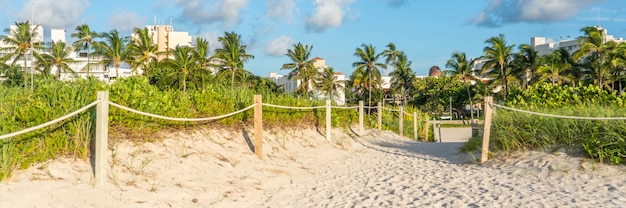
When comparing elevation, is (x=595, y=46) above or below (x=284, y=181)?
above

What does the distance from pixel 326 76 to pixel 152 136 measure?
54431mm

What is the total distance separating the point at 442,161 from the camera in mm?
8805

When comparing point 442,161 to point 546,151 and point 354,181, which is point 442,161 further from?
point 354,181

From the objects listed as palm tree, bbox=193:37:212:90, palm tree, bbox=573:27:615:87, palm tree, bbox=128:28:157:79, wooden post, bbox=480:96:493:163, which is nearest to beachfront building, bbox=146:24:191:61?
palm tree, bbox=128:28:157:79

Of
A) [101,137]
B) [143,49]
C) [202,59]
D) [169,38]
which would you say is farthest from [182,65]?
[169,38]

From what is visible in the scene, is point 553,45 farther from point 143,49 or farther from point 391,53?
point 143,49

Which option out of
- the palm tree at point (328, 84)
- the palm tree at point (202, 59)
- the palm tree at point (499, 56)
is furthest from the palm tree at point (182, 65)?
the palm tree at point (499, 56)

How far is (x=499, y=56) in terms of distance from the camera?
4619 centimetres

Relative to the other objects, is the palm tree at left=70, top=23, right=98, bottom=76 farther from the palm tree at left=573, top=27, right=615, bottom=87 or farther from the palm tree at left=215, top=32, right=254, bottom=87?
the palm tree at left=573, top=27, right=615, bottom=87

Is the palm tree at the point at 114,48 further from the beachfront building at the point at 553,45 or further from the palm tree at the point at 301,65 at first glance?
Answer: the beachfront building at the point at 553,45

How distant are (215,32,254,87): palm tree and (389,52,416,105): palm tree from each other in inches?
951

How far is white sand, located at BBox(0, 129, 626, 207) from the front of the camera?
4863 millimetres

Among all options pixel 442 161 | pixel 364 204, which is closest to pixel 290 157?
pixel 442 161

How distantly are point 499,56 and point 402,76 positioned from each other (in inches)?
792
